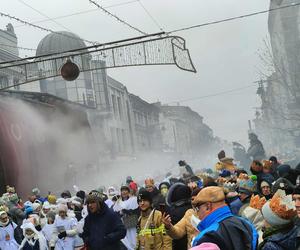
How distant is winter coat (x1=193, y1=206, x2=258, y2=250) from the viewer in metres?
3.19

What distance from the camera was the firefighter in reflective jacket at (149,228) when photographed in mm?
6102

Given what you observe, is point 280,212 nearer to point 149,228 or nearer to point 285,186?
point 285,186

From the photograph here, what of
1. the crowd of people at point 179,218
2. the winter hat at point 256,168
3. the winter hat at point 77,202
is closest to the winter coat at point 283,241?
the crowd of people at point 179,218

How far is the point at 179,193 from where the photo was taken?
6.15 m

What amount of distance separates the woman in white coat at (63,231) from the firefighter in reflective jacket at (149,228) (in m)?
2.76

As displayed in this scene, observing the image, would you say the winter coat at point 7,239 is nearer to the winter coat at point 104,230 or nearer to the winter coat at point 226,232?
the winter coat at point 104,230

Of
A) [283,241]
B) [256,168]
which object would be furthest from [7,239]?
[283,241]

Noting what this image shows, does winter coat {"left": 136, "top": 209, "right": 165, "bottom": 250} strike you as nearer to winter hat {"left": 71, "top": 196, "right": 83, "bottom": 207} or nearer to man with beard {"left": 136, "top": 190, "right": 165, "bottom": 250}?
man with beard {"left": 136, "top": 190, "right": 165, "bottom": 250}

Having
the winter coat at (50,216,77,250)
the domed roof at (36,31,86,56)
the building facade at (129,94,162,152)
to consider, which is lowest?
the winter coat at (50,216,77,250)

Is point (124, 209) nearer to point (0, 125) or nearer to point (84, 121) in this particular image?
point (0, 125)

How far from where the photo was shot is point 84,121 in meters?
23.8

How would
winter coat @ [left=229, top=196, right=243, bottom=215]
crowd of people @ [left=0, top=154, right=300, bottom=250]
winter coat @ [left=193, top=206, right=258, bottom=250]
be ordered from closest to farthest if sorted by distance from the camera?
1. winter coat @ [left=193, top=206, right=258, bottom=250]
2. crowd of people @ [left=0, top=154, right=300, bottom=250]
3. winter coat @ [left=229, top=196, right=243, bottom=215]

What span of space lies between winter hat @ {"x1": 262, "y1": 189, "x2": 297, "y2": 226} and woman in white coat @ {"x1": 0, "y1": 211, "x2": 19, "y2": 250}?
617cm

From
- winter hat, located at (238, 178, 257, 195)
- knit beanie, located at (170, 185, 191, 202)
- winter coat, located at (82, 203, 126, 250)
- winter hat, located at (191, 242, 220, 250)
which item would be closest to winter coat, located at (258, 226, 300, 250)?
winter hat, located at (191, 242, 220, 250)
